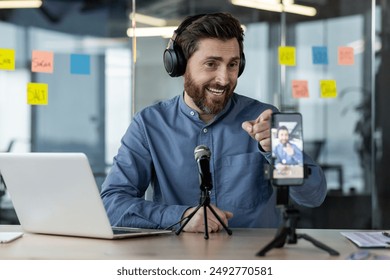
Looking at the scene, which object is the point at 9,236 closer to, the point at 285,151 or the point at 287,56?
the point at 285,151

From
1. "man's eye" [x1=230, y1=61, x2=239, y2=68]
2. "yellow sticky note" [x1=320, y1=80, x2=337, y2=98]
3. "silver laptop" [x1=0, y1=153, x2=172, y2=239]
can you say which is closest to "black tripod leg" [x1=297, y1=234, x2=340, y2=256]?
"silver laptop" [x1=0, y1=153, x2=172, y2=239]

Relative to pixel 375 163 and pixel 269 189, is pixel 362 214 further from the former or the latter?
pixel 269 189

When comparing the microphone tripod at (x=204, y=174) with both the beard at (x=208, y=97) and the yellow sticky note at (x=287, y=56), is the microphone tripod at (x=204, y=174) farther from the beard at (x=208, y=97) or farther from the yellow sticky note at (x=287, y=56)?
the yellow sticky note at (x=287, y=56)

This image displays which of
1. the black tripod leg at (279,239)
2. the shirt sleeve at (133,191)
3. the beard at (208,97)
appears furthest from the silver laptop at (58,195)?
the beard at (208,97)

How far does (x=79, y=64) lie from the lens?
14.9 feet

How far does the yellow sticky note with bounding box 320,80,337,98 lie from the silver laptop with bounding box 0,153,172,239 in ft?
9.29

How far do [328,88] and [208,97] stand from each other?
7.81 feet

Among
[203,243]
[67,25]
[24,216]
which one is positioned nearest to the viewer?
[203,243]

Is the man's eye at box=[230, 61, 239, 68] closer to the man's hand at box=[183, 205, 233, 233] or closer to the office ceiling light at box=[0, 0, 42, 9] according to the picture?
the man's hand at box=[183, 205, 233, 233]

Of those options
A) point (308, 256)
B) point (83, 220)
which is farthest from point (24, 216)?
point (308, 256)

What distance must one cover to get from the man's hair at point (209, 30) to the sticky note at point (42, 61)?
224 centimetres

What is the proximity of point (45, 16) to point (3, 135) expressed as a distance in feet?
2.59

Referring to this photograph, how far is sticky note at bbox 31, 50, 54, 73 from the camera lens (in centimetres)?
451

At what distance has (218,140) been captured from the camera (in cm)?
240
